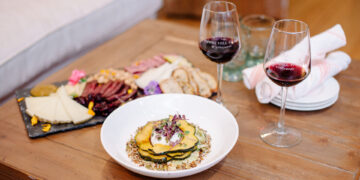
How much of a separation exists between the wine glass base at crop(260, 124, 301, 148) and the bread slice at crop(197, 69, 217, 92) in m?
0.31

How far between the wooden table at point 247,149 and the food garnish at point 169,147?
55mm

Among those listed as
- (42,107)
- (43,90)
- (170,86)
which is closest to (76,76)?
(43,90)

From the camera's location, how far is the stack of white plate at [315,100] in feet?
4.38

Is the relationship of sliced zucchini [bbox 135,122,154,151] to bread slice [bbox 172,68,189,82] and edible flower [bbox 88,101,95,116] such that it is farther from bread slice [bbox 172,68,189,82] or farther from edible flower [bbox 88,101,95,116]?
bread slice [bbox 172,68,189,82]

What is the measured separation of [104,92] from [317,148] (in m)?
0.84

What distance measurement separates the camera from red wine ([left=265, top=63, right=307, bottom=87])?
106cm

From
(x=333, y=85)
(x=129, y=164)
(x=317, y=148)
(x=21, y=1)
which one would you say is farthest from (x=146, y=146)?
(x=21, y=1)

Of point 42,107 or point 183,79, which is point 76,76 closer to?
point 42,107

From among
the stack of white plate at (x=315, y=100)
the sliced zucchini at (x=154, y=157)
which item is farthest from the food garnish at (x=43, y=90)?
the stack of white plate at (x=315, y=100)

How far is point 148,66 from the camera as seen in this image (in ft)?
5.49

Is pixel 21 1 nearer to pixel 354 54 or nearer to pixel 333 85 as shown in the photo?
pixel 333 85

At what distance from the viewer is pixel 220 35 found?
126cm

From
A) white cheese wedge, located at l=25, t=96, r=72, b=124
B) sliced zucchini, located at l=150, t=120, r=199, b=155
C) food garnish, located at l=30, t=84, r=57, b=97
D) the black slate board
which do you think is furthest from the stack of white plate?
food garnish, located at l=30, t=84, r=57, b=97

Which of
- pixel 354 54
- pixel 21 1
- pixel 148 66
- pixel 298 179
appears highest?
pixel 21 1
